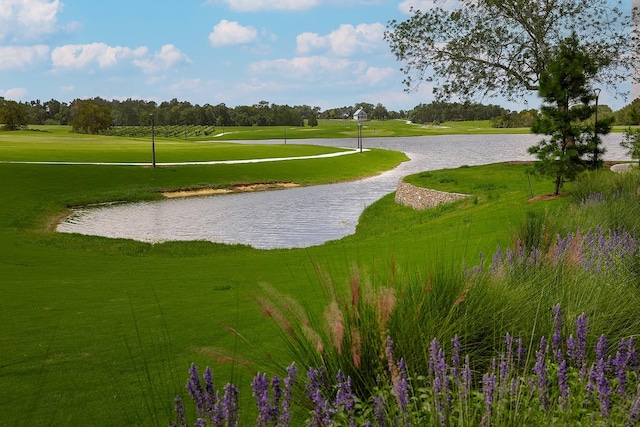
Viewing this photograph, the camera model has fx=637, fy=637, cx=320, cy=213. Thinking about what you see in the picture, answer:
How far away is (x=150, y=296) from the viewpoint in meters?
11.0

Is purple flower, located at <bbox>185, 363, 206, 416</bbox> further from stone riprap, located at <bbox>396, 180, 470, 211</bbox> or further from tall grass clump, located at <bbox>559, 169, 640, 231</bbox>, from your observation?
stone riprap, located at <bbox>396, 180, 470, 211</bbox>

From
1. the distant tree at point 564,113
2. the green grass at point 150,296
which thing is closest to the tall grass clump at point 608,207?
Answer: the green grass at point 150,296

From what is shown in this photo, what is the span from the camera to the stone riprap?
94.5 ft

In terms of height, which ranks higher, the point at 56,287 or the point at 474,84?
the point at 474,84

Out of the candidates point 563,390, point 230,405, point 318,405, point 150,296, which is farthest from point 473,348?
point 150,296

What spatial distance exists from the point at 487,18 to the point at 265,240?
21048 mm

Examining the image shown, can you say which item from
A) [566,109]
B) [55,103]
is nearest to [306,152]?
[566,109]

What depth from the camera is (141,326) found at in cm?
837

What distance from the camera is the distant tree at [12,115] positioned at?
120m

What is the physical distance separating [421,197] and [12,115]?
112026mm

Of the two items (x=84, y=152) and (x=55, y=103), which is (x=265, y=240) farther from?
(x=55, y=103)

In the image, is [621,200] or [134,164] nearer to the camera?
[621,200]

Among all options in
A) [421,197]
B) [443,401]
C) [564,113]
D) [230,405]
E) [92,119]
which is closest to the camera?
[230,405]

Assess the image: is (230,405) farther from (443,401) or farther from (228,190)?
(228,190)
